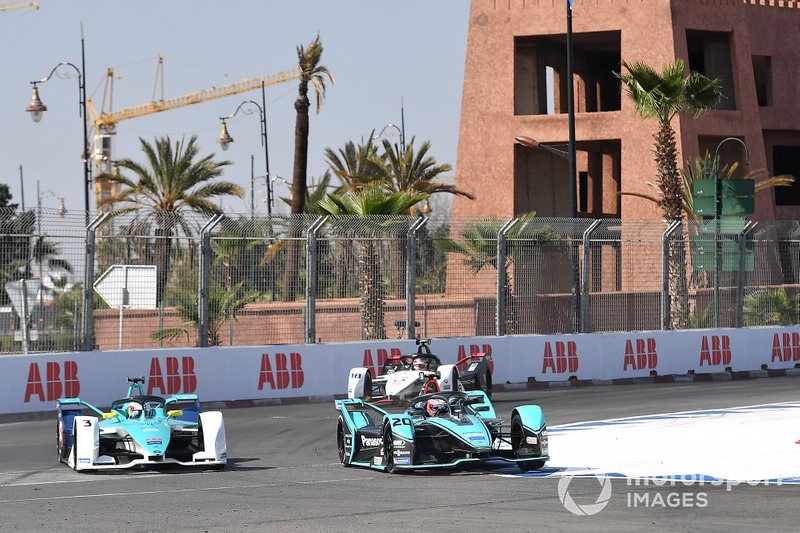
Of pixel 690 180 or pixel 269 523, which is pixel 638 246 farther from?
pixel 269 523

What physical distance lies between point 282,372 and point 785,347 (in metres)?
Result: 12.8

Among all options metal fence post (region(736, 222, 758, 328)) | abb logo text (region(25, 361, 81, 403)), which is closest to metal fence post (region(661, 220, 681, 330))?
metal fence post (region(736, 222, 758, 328))

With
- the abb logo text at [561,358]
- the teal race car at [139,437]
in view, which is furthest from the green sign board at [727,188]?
the teal race car at [139,437]

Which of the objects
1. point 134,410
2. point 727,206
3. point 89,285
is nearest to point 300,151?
point 727,206

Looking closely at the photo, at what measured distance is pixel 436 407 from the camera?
14.1 meters

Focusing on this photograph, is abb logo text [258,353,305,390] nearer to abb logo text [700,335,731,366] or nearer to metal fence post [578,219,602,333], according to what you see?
metal fence post [578,219,602,333]

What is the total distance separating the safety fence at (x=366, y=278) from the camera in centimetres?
2050

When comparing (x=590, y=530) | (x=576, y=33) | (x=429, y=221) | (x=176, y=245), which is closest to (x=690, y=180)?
(x=576, y=33)

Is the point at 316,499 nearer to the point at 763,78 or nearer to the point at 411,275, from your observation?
the point at 411,275

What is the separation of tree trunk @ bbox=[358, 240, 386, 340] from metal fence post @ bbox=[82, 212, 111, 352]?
16.5ft

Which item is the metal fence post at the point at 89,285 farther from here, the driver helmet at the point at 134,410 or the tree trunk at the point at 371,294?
the driver helmet at the point at 134,410

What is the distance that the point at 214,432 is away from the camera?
46.7 ft

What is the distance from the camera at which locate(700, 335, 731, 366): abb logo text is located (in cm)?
2809

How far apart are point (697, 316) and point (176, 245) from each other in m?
12.8
